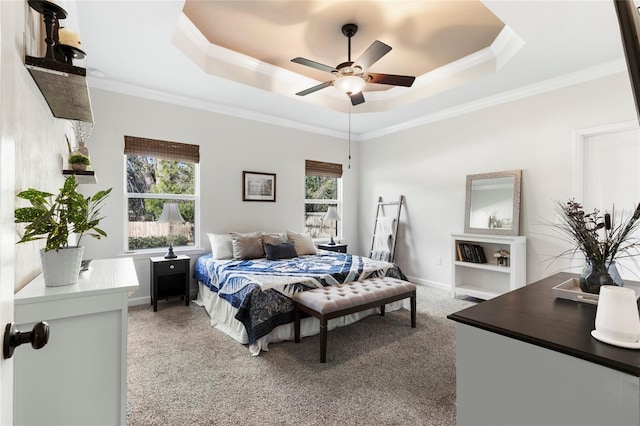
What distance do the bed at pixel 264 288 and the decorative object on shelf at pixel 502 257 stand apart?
52.6 inches

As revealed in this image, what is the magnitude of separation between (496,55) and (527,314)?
3239 millimetres

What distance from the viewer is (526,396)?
102 cm

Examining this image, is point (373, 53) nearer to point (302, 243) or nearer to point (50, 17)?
point (50, 17)

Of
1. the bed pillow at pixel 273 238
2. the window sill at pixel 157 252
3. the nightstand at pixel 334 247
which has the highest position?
the bed pillow at pixel 273 238

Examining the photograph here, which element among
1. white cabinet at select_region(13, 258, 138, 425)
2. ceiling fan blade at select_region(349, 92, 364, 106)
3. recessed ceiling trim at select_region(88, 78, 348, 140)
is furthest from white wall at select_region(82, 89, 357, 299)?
white cabinet at select_region(13, 258, 138, 425)

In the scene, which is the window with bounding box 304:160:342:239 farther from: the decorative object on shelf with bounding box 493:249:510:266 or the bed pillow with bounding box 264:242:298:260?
the decorative object on shelf with bounding box 493:249:510:266

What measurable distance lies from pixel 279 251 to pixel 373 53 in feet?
8.53

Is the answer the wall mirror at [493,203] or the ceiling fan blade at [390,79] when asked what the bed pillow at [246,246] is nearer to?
the ceiling fan blade at [390,79]

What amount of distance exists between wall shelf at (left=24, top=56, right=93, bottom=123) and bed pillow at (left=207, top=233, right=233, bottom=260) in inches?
98.9

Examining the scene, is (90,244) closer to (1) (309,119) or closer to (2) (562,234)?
(1) (309,119)

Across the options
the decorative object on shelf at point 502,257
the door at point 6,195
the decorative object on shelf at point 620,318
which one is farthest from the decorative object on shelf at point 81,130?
the decorative object on shelf at point 502,257

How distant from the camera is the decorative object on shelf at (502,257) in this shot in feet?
12.7

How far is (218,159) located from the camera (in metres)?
4.48

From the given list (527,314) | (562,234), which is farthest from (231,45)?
(562,234)
